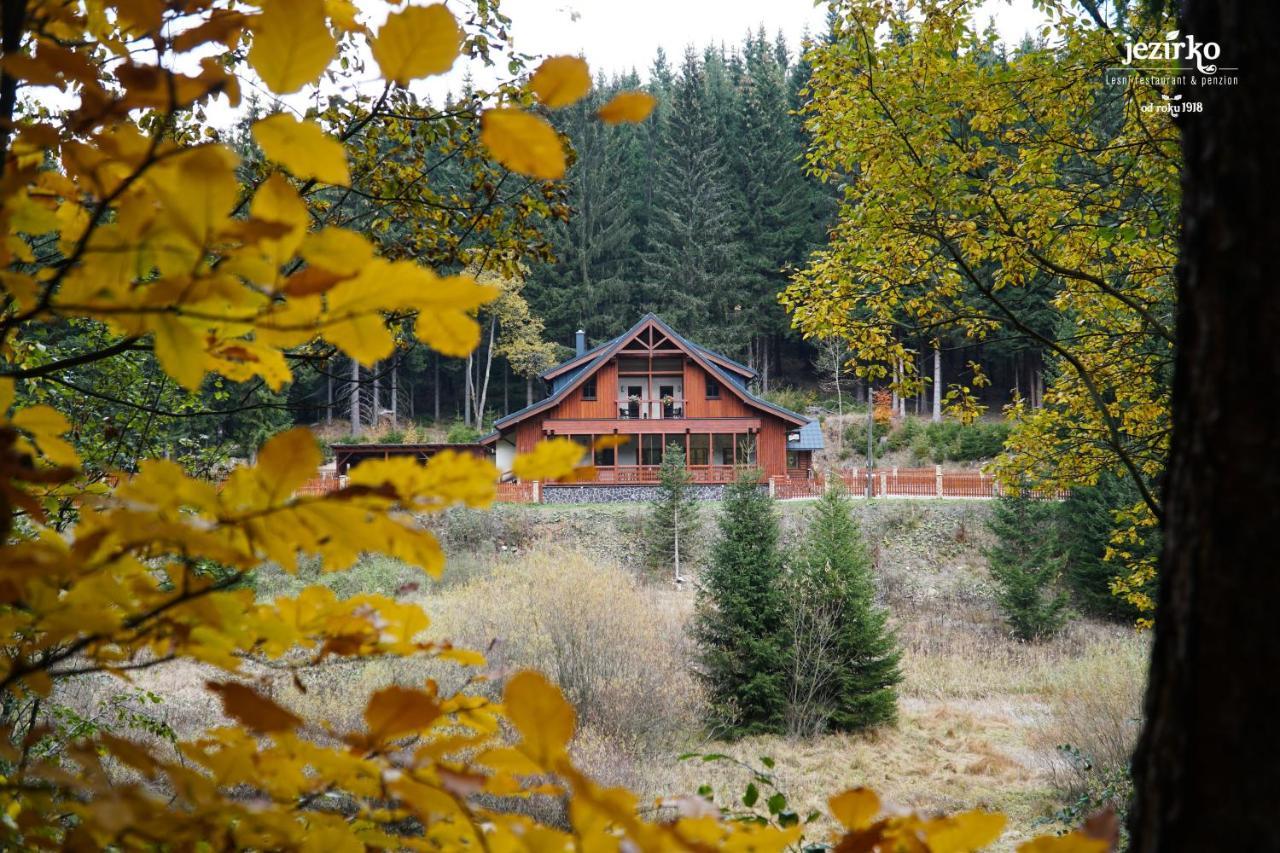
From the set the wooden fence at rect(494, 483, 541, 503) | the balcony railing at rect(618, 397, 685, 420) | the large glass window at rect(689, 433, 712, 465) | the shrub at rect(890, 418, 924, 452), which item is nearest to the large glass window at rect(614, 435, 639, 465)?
the balcony railing at rect(618, 397, 685, 420)

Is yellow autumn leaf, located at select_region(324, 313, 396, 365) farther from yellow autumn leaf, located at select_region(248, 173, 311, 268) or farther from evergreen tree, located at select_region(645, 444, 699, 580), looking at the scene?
evergreen tree, located at select_region(645, 444, 699, 580)

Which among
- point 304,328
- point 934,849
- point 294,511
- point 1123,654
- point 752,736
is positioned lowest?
point 752,736

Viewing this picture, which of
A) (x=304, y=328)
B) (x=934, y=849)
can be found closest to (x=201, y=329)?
(x=304, y=328)

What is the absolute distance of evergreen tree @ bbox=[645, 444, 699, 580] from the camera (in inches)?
650

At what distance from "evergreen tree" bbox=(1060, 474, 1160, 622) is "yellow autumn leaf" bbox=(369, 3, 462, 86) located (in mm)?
15393

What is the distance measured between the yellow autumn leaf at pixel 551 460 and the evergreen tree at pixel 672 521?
51.9 feet

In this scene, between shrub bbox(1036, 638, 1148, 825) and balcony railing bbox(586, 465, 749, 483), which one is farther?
balcony railing bbox(586, 465, 749, 483)

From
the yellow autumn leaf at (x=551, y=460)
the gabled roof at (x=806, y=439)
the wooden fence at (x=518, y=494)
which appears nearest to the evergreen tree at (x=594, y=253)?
the gabled roof at (x=806, y=439)

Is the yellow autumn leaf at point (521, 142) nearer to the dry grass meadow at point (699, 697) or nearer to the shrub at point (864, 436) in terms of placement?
the dry grass meadow at point (699, 697)

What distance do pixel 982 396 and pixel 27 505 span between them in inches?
1469

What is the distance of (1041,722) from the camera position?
9.74 meters

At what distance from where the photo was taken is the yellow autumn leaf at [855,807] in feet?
2.07

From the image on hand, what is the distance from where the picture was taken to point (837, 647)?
10.3 m

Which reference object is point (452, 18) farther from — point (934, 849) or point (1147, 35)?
point (1147, 35)
